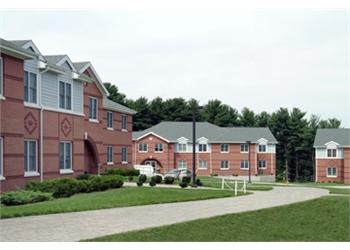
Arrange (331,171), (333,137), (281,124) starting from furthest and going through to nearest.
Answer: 1. (281,124)
2. (333,137)
3. (331,171)

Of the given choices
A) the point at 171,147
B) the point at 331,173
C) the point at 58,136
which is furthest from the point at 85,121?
the point at 331,173

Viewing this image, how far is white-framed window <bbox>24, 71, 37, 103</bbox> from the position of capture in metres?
25.3

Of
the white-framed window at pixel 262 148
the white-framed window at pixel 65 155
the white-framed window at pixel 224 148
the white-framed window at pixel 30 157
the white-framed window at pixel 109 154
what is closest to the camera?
the white-framed window at pixel 30 157

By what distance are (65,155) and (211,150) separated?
47.6m

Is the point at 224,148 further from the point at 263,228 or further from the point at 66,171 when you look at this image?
the point at 263,228

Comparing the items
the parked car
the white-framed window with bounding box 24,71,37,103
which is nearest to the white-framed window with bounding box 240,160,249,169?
the parked car

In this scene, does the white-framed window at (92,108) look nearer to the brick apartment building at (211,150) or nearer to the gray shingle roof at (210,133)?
the brick apartment building at (211,150)

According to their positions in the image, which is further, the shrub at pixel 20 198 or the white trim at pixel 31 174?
the white trim at pixel 31 174

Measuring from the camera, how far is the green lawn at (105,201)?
53.6 feet

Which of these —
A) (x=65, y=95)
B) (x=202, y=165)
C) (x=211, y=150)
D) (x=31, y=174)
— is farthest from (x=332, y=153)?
(x=31, y=174)

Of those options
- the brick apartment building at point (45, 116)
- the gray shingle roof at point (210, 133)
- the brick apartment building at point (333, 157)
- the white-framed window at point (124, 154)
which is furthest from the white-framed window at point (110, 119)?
the brick apartment building at point (333, 157)

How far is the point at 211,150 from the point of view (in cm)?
7594

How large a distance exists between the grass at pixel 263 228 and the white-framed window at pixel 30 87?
13614 mm

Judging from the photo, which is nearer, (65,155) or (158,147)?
(65,155)
